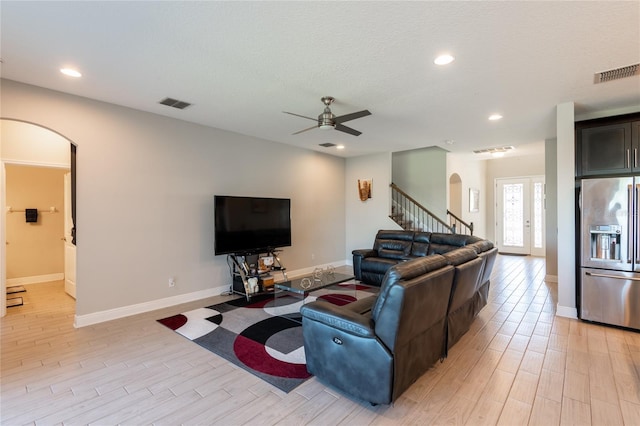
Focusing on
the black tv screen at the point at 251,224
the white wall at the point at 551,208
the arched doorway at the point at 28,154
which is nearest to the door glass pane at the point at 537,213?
the white wall at the point at 551,208

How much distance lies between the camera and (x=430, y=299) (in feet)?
7.52

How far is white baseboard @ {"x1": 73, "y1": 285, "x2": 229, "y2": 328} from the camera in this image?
12.4 feet

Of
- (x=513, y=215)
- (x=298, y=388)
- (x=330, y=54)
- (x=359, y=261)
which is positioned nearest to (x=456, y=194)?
(x=513, y=215)

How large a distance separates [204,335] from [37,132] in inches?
154

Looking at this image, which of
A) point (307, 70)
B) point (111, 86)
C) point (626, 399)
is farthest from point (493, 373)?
point (111, 86)

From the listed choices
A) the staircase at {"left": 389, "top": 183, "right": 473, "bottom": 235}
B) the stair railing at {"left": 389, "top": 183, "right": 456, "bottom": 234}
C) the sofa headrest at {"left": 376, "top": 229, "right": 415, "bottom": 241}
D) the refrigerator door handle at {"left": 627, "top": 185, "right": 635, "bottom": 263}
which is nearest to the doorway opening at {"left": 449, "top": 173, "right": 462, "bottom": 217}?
the staircase at {"left": 389, "top": 183, "right": 473, "bottom": 235}

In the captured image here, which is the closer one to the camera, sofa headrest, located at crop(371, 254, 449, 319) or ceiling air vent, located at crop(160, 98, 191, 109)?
sofa headrest, located at crop(371, 254, 449, 319)

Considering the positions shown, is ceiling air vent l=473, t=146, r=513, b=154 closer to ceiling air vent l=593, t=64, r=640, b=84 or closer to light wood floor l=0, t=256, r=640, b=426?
ceiling air vent l=593, t=64, r=640, b=84

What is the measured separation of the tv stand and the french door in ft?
25.7

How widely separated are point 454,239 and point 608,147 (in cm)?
244

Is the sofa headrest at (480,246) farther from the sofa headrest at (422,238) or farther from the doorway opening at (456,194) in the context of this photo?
the doorway opening at (456,194)

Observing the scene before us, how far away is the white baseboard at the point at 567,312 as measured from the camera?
156 inches

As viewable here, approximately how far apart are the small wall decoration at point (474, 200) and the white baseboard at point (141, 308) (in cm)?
729

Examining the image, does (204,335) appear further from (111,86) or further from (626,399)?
(626,399)
